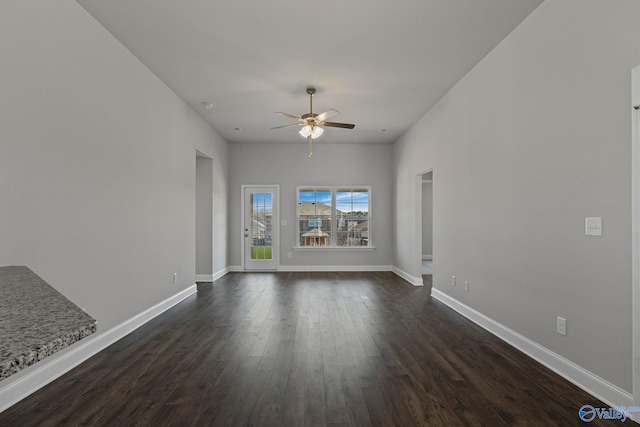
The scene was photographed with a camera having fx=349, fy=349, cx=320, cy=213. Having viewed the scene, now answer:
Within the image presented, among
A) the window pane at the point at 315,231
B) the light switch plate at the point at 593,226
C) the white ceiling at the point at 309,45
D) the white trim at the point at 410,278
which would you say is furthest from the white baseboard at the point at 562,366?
the window pane at the point at 315,231

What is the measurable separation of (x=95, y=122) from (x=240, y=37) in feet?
5.24

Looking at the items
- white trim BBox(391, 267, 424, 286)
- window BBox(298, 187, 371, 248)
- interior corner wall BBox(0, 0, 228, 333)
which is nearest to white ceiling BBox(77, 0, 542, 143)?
interior corner wall BBox(0, 0, 228, 333)

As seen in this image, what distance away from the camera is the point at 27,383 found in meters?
2.40

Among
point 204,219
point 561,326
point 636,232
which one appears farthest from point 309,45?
point 204,219

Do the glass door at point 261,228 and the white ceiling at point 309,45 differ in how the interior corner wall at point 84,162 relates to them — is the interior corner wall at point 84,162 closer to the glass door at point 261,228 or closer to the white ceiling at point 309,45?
the white ceiling at point 309,45

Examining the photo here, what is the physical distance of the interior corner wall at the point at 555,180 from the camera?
2270mm

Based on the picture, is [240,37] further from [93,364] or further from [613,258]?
[613,258]

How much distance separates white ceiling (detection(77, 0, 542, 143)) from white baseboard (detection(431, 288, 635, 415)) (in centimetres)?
292

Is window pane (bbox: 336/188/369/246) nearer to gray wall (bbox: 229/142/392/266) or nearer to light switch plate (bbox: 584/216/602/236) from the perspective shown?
gray wall (bbox: 229/142/392/266)

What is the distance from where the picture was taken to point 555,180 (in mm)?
2807

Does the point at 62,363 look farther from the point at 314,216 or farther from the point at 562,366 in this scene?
the point at 314,216

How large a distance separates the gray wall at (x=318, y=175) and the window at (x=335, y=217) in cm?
19

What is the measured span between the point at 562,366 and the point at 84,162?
428 centimetres

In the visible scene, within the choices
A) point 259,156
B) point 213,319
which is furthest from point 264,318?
point 259,156
